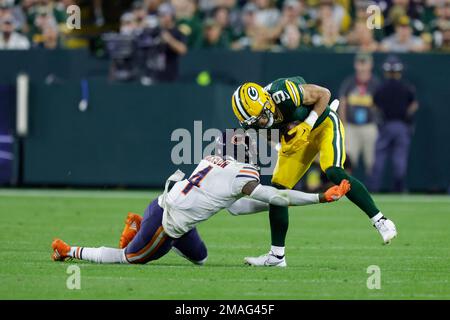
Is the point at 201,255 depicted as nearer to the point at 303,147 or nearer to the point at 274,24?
the point at 303,147

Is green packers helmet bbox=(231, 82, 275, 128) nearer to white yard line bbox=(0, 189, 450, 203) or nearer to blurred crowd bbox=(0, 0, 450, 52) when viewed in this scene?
white yard line bbox=(0, 189, 450, 203)

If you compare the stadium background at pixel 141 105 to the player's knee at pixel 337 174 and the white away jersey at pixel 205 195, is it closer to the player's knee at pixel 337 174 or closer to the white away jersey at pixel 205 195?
the player's knee at pixel 337 174

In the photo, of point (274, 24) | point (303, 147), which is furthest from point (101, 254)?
point (274, 24)

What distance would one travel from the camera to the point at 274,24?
18.8 metres

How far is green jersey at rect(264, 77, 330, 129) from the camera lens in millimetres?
9438

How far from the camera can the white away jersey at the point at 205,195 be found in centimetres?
859

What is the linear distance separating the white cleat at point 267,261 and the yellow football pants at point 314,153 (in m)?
0.65

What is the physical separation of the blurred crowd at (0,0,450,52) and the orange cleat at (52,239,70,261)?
29.6 feet

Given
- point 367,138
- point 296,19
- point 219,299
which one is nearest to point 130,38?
point 296,19

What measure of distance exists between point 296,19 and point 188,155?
3546mm
